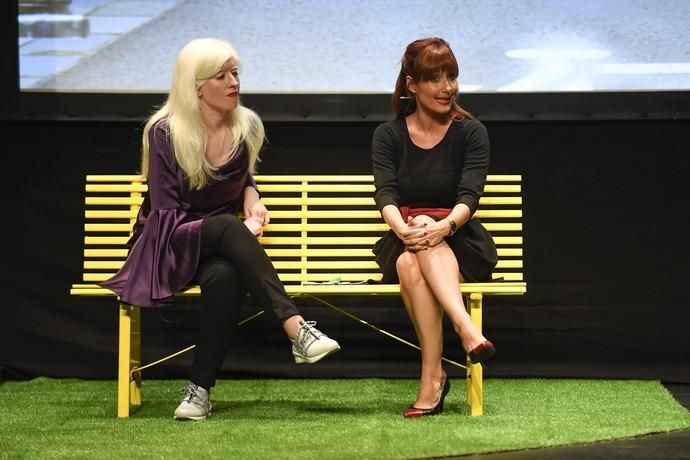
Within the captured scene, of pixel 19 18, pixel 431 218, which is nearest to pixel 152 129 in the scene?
pixel 431 218

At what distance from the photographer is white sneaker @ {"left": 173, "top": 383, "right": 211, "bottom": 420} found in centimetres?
389

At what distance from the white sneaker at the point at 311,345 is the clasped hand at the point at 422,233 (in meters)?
0.46

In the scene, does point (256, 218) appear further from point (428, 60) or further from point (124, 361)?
point (428, 60)

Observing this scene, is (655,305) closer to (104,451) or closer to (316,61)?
(316,61)

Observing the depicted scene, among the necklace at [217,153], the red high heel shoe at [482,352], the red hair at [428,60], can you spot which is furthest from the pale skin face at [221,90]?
the red high heel shoe at [482,352]

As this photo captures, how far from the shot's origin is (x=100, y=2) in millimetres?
5070

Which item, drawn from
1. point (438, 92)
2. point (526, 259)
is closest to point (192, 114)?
point (438, 92)

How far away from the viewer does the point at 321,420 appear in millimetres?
3904

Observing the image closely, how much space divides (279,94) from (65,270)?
4.11 ft

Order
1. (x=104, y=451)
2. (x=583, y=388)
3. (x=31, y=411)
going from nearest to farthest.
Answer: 1. (x=104, y=451)
2. (x=31, y=411)
3. (x=583, y=388)

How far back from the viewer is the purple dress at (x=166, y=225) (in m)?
3.97

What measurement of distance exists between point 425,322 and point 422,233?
31 centimetres

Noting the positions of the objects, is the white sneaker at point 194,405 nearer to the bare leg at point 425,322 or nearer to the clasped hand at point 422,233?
the bare leg at point 425,322

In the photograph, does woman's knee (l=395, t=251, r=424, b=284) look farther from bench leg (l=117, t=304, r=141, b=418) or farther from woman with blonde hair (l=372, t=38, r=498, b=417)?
bench leg (l=117, t=304, r=141, b=418)
